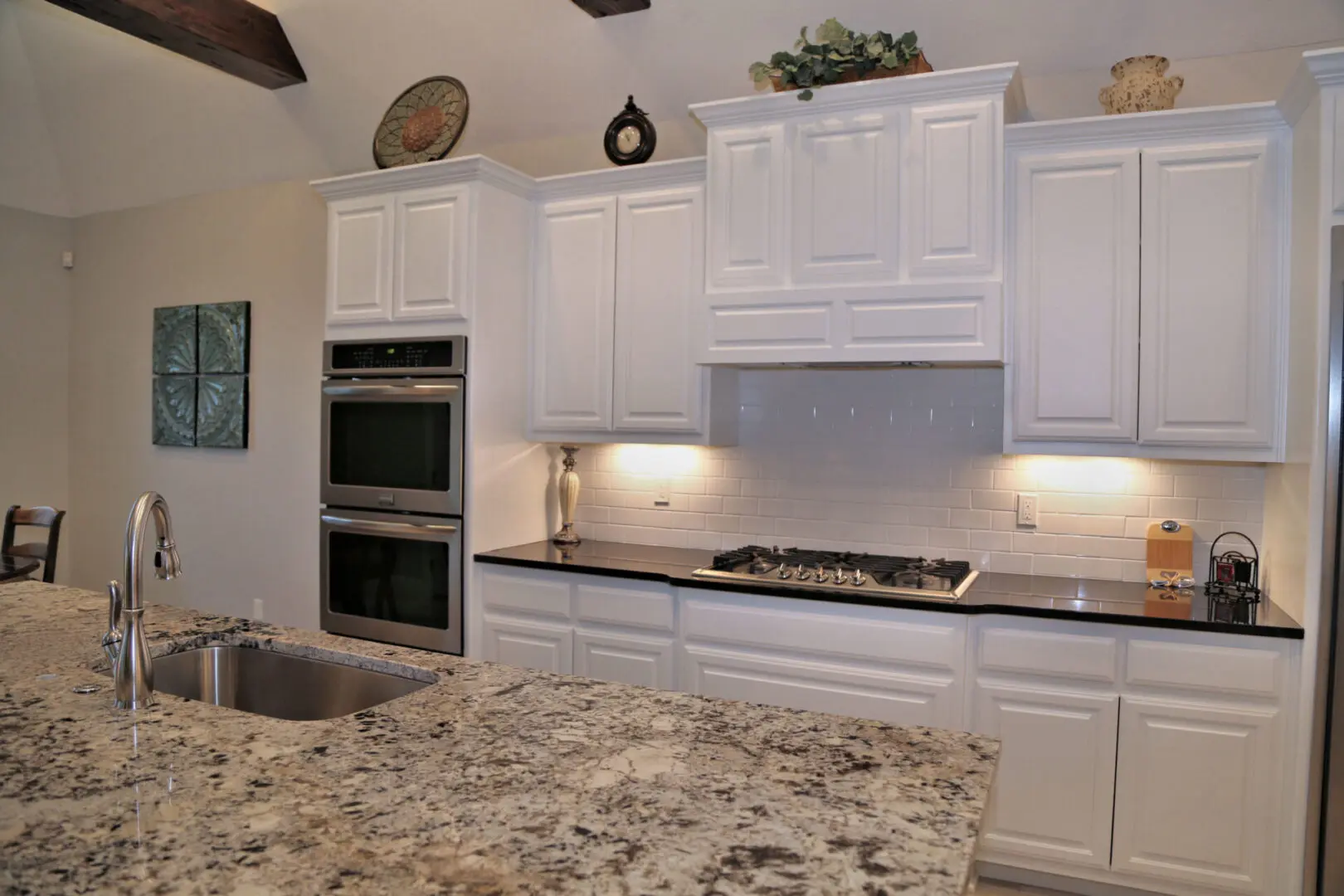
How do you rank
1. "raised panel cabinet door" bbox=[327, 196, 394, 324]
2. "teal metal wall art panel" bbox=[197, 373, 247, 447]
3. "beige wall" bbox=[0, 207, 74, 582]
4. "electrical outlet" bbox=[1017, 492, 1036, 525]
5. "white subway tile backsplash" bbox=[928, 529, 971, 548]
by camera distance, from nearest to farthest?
"electrical outlet" bbox=[1017, 492, 1036, 525] → "white subway tile backsplash" bbox=[928, 529, 971, 548] → "raised panel cabinet door" bbox=[327, 196, 394, 324] → "teal metal wall art panel" bbox=[197, 373, 247, 447] → "beige wall" bbox=[0, 207, 74, 582]

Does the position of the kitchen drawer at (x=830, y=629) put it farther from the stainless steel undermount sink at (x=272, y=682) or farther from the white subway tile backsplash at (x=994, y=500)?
the stainless steel undermount sink at (x=272, y=682)

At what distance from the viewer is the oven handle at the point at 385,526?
3.51 metres

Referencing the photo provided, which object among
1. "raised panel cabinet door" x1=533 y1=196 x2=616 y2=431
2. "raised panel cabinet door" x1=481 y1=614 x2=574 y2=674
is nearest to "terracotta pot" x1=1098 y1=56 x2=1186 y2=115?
"raised panel cabinet door" x1=533 y1=196 x2=616 y2=431

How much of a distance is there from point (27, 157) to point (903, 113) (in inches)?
204

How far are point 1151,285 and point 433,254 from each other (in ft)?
8.47

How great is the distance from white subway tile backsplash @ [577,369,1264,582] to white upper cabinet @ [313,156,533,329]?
1008 millimetres

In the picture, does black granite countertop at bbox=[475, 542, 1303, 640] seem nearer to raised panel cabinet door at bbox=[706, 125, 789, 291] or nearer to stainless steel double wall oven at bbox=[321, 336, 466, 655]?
stainless steel double wall oven at bbox=[321, 336, 466, 655]

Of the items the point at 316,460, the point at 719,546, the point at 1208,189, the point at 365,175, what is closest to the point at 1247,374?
the point at 1208,189

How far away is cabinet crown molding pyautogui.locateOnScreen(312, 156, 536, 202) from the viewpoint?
3.44 meters

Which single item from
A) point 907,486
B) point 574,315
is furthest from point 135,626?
point 907,486

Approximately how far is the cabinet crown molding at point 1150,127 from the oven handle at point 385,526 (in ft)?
8.14

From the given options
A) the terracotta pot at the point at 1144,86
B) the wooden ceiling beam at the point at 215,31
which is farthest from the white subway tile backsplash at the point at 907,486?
the wooden ceiling beam at the point at 215,31

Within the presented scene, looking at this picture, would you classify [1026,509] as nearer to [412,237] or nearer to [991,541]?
[991,541]

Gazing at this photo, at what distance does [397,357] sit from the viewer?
3621 millimetres
